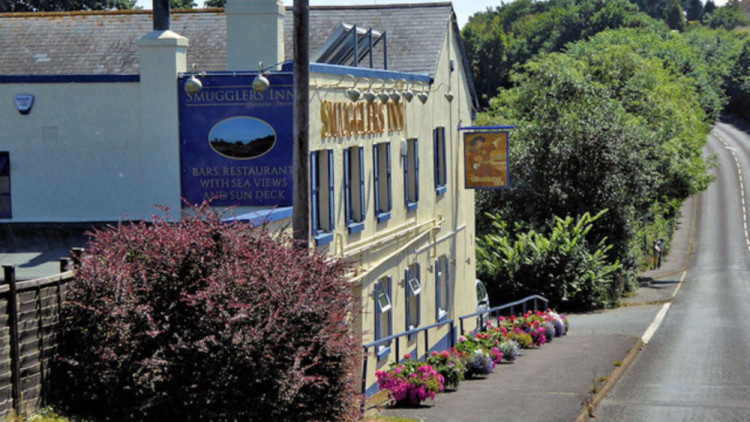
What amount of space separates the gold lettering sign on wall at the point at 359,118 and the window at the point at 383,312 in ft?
9.87

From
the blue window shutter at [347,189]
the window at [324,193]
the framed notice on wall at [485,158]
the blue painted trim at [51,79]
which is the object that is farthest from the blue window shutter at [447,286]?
the blue painted trim at [51,79]

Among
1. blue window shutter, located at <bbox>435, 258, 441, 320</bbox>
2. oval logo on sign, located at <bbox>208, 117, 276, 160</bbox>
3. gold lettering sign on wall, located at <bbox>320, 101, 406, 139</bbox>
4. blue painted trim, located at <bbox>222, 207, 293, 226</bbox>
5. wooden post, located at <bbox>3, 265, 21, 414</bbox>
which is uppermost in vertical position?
gold lettering sign on wall, located at <bbox>320, 101, 406, 139</bbox>

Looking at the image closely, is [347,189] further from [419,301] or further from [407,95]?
[419,301]

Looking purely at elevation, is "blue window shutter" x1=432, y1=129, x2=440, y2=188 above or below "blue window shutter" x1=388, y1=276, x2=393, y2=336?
above

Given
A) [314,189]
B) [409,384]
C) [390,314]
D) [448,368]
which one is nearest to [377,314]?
[390,314]

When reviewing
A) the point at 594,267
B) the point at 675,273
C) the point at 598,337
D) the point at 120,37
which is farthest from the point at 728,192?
the point at 120,37

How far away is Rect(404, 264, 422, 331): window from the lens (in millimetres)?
22828

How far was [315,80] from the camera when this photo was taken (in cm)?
1664

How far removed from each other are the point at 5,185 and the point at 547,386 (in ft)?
33.5

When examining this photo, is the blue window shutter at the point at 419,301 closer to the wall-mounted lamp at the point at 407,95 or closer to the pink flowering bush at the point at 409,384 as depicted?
the wall-mounted lamp at the point at 407,95

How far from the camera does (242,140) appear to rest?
16.4 meters

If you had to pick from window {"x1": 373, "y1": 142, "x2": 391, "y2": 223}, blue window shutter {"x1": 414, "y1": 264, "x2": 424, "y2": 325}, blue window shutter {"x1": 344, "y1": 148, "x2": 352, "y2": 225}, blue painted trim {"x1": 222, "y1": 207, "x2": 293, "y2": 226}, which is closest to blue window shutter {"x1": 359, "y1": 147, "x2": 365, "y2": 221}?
blue window shutter {"x1": 344, "y1": 148, "x2": 352, "y2": 225}

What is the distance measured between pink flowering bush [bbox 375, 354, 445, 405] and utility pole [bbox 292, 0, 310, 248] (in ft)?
15.0

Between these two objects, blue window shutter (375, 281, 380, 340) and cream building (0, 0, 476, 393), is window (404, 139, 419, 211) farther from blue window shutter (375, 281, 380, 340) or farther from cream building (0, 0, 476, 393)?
blue window shutter (375, 281, 380, 340)
